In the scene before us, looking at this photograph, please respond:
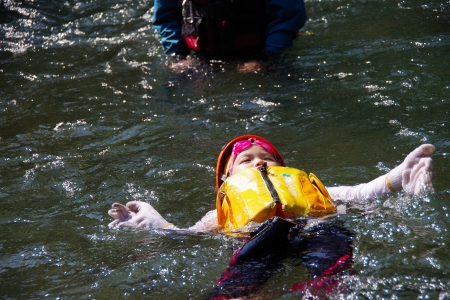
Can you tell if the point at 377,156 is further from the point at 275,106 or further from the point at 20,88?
the point at 20,88

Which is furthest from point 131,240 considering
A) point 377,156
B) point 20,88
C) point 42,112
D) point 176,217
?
point 20,88

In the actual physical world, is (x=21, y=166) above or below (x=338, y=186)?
above

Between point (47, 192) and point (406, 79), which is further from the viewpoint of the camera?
point (406, 79)

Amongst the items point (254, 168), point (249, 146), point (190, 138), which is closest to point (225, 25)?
point (190, 138)

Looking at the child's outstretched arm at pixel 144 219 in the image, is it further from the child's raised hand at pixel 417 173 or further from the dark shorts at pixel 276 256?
the child's raised hand at pixel 417 173

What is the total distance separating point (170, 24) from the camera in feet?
26.1

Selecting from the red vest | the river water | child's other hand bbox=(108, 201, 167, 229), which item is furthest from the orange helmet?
the red vest

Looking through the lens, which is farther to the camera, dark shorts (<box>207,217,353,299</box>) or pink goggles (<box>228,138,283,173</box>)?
pink goggles (<box>228,138,283,173</box>)

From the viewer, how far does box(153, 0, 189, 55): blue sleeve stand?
26.0 feet

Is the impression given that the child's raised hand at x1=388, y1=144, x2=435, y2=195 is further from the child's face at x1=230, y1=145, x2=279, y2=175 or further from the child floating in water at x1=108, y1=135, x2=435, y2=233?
the child's face at x1=230, y1=145, x2=279, y2=175

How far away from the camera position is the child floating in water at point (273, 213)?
346 cm

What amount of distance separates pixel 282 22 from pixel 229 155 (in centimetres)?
296

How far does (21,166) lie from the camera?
5.69 meters

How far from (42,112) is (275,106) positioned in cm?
256
